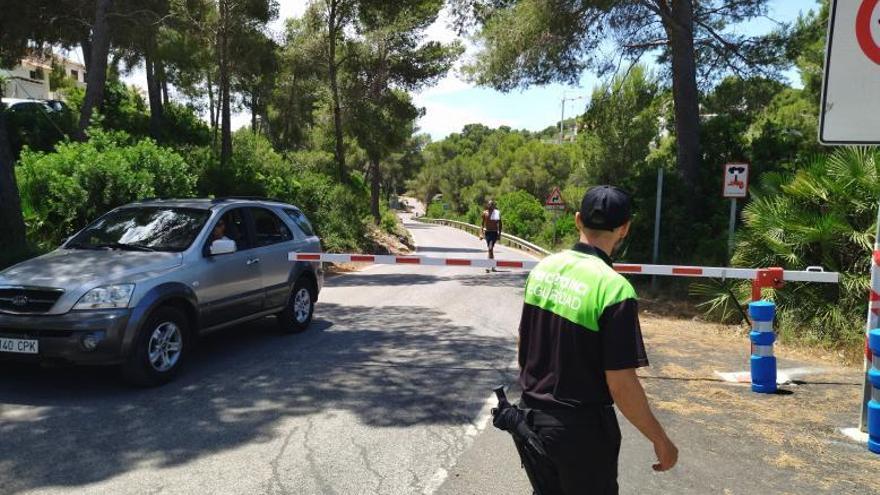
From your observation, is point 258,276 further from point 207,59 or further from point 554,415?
point 207,59

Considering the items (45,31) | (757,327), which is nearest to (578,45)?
(757,327)

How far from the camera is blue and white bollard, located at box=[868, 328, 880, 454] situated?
477 cm

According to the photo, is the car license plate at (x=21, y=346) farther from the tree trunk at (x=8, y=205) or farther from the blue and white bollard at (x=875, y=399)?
the blue and white bollard at (x=875, y=399)

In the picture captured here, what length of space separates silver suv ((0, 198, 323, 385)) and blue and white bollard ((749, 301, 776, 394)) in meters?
5.25

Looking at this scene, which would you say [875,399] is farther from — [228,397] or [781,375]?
[228,397]

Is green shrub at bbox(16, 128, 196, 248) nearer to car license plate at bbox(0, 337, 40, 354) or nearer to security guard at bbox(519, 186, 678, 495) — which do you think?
car license plate at bbox(0, 337, 40, 354)

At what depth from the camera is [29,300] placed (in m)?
5.57

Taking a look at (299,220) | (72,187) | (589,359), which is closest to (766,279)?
(589,359)

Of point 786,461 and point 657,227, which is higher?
point 657,227

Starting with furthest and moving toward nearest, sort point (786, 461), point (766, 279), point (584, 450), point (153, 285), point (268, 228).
Answer: point (268, 228) < point (766, 279) < point (153, 285) < point (786, 461) < point (584, 450)

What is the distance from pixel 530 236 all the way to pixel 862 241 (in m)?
39.3

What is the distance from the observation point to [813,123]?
1925 centimetres

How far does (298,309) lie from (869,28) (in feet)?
22.1

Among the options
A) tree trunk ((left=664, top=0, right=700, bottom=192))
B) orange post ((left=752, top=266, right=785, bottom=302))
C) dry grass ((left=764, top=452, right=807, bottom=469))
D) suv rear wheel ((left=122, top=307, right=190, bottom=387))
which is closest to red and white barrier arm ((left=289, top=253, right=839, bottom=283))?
orange post ((left=752, top=266, right=785, bottom=302))
